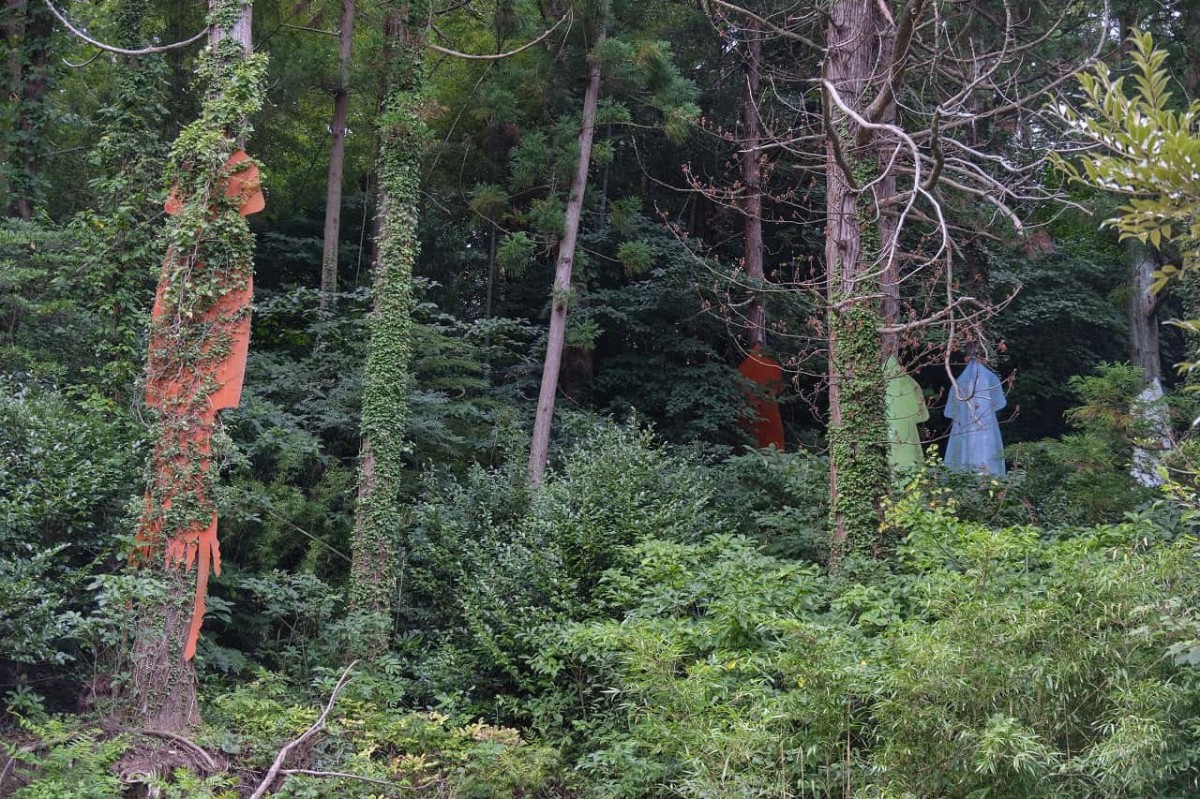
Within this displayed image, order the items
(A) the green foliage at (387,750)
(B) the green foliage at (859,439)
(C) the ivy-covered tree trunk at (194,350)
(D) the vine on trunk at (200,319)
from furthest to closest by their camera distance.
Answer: (B) the green foliage at (859,439) → (D) the vine on trunk at (200,319) → (C) the ivy-covered tree trunk at (194,350) → (A) the green foliage at (387,750)

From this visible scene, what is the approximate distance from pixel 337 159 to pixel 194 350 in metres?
7.44

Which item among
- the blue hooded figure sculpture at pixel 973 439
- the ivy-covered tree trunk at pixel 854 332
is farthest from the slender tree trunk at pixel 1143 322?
the ivy-covered tree trunk at pixel 854 332

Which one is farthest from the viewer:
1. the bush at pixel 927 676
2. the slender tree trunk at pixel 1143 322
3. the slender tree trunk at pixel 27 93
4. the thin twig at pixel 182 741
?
the slender tree trunk at pixel 1143 322

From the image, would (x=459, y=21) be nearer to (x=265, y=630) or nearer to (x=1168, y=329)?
(x=265, y=630)

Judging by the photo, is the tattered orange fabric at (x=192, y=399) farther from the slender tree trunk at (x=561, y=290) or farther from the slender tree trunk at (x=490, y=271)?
the slender tree trunk at (x=490, y=271)

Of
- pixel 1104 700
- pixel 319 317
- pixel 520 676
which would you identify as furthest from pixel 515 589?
pixel 319 317

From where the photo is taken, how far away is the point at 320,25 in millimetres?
14938

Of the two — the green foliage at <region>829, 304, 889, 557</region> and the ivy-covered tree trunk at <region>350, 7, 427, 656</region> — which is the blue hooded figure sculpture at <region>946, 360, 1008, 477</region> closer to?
the green foliage at <region>829, 304, 889, 557</region>

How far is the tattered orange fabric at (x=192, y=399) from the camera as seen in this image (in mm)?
7090

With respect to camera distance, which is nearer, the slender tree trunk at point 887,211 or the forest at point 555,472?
the forest at point 555,472

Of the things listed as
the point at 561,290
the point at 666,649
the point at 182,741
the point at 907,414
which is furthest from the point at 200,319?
the point at 907,414

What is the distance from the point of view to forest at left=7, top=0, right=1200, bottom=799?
4.98m

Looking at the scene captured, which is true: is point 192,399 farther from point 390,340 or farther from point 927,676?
point 927,676

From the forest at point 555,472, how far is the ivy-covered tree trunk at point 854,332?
0.04 meters
